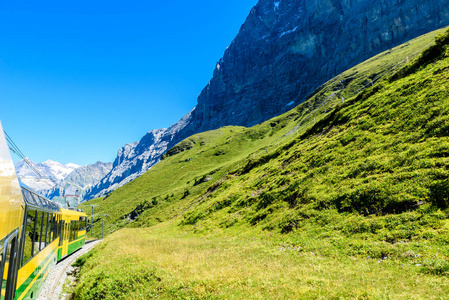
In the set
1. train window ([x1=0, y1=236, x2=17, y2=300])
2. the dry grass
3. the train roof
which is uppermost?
the train roof

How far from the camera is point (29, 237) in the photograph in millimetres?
9672

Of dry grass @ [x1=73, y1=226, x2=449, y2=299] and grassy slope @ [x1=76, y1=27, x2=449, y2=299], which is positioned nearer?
dry grass @ [x1=73, y1=226, x2=449, y2=299]

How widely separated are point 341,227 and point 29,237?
628 inches

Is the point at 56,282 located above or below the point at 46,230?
below

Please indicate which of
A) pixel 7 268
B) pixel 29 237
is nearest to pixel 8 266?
pixel 7 268

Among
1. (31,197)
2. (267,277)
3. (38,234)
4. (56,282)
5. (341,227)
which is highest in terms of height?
(31,197)

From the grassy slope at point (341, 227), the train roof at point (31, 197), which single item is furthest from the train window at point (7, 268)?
the grassy slope at point (341, 227)

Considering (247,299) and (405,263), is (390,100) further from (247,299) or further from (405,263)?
(247,299)

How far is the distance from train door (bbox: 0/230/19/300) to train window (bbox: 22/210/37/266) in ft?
5.29

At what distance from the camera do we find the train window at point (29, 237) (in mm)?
8903

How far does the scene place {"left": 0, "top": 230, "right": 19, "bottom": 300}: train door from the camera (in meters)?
6.02

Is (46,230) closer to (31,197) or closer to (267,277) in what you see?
(31,197)

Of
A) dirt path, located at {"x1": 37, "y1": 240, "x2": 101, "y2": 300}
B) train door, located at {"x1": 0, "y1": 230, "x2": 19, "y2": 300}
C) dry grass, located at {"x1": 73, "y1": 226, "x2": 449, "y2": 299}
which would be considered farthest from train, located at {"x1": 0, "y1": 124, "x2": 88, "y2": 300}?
dirt path, located at {"x1": 37, "y1": 240, "x2": 101, "y2": 300}

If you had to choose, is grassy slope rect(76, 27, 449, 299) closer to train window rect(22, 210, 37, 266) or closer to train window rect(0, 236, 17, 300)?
train window rect(22, 210, 37, 266)
